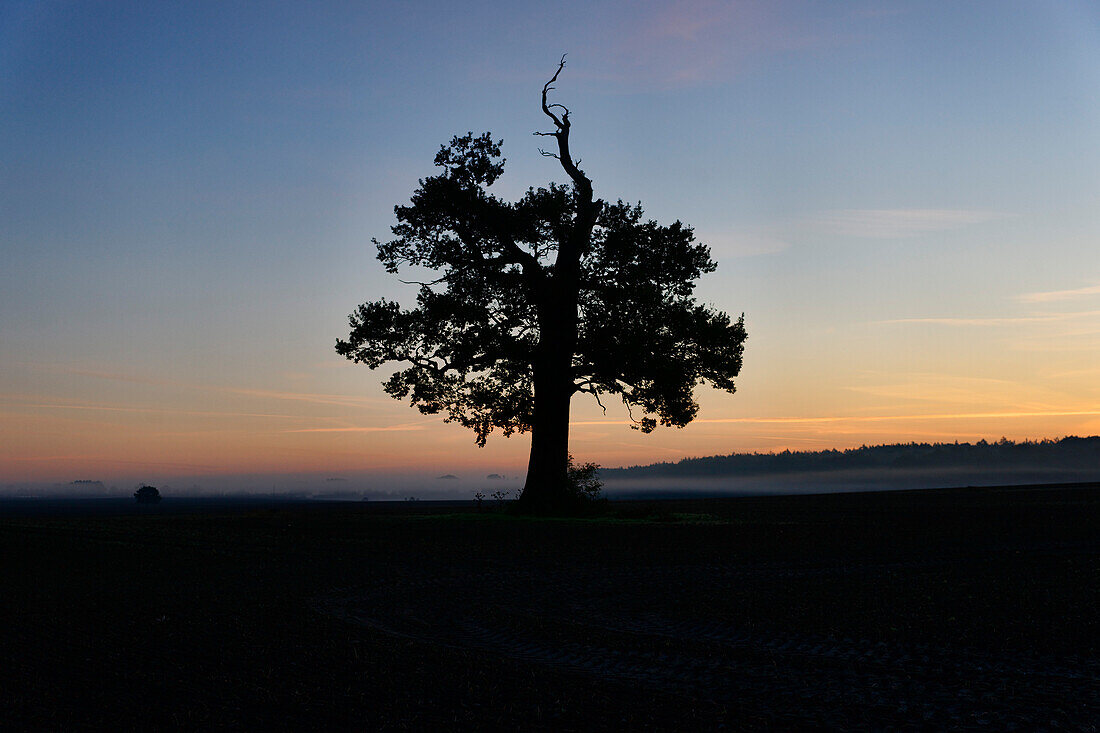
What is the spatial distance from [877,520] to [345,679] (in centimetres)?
2510

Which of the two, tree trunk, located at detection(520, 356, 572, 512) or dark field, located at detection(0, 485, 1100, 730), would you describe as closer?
dark field, located at detection(0, 485, 1100, 730)

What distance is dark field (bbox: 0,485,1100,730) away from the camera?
7.01m

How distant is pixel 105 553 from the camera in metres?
19.6

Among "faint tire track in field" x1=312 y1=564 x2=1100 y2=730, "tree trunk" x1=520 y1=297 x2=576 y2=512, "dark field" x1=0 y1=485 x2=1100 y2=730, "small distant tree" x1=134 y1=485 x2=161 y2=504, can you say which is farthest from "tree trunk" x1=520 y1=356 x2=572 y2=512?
"small distant tree" x1=134 y1=485 x2=161 y2=504

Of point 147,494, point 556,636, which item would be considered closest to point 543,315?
point 556,636

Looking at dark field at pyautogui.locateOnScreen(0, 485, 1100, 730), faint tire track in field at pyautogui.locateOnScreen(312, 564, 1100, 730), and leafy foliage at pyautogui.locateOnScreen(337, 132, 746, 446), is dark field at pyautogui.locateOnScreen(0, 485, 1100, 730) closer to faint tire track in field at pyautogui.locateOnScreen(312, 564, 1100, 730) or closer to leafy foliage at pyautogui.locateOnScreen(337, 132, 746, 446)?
faint tire track in field at pyautogui.locateOnScreen(312, 564, 1100, 730)

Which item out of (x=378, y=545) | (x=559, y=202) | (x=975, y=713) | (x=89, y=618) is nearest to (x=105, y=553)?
(x=378, y=545)

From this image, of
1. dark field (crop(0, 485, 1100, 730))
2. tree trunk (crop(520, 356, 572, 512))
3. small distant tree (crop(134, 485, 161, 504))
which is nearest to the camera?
dark field (crop(0, 485, 1100, 730))

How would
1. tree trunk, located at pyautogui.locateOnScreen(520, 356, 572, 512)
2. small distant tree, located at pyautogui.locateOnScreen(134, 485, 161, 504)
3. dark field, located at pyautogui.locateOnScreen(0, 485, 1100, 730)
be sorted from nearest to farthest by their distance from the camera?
dark field, located at pyautogui.locateOnScreen(0, 485, 1100, 730) → tree trunk, located at pyautogui.locateOnScreen(520, 356, 572, 512) → small distant tree, located at pyautogui.locateOnScreen(134, 485, 161, 504)

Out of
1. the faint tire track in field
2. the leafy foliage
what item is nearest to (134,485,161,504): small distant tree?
the leafy foliage

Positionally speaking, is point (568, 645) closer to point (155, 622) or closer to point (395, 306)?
point (155, 622)

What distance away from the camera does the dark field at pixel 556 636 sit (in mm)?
7012

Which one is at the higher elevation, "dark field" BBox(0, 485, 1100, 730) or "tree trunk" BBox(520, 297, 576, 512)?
"tree trunk" BBox(520, 297, 576, 512)

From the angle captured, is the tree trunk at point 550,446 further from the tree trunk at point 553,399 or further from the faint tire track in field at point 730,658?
the faint tire track in field at point 730,658
